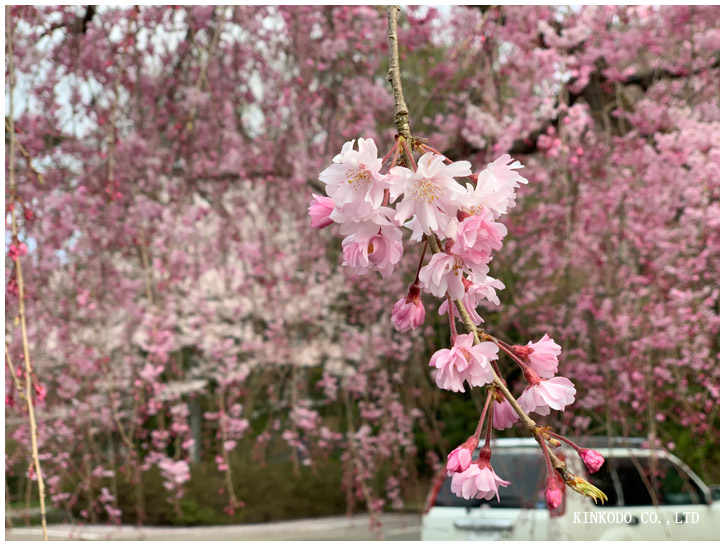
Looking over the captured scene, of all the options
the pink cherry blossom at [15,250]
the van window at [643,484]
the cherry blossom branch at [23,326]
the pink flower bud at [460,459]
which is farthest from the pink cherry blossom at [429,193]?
the van window at [643,484]

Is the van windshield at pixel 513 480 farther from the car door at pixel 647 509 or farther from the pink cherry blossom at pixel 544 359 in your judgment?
the pink cherry blossom at pixel 544 359

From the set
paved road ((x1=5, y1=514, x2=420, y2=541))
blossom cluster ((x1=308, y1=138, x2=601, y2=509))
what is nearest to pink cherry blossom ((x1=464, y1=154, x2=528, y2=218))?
blossom cluster ((x1=308, y1=138, x2=601, y2=509))

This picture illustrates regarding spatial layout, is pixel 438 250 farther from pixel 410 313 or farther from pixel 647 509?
pixel 647 509

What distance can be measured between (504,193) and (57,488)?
4.35 metres

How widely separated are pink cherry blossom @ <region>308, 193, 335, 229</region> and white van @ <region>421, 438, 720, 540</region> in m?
3.00

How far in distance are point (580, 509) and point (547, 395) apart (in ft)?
10.8

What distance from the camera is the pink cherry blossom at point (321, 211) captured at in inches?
31.7

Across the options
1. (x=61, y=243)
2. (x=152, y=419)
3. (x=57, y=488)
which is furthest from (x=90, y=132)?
(x=152, y=419)

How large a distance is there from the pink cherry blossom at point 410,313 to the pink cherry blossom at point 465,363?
0.22 ft

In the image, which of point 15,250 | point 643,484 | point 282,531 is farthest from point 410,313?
point 282,531

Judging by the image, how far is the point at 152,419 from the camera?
7.59m

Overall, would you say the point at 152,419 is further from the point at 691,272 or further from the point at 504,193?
the point at 504,193

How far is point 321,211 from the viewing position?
31.8 inches

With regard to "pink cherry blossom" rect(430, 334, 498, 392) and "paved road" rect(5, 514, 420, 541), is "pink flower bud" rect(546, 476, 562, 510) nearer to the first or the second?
"pink cherry blossom" rect(430, 334, 498, 392)
